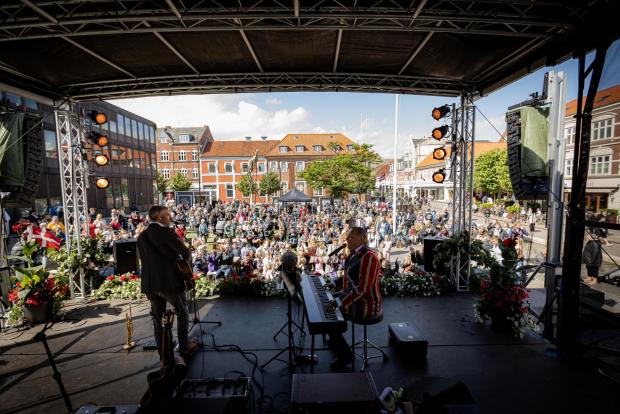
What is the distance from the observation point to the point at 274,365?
12.9ft

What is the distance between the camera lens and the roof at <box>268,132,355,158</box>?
48.3 metres

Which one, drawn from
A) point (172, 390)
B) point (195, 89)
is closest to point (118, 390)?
point (172, 390)

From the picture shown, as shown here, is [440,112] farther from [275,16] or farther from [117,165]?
[117,165]

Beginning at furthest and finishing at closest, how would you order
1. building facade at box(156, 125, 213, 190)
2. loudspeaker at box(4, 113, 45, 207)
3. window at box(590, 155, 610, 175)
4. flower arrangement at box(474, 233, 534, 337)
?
building facade at box(156, 125, 213, 190)
loudspeaker at box(4, 113, 45, 207)
flower arrangement at box(474, 233, 534, 337)
window at box(590, 155, 610, 175)

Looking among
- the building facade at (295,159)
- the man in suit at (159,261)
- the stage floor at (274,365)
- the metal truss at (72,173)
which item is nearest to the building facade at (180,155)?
the building facade at (295,159)

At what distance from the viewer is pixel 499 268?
4945 millimetres

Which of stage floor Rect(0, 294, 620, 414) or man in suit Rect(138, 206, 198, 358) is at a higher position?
man in suit Rect(138, 206, 198, 358)

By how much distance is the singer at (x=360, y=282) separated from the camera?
3301mm

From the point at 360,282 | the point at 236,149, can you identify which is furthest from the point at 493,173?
the point at 360,282

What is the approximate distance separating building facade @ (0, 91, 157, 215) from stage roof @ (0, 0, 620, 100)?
728 inches

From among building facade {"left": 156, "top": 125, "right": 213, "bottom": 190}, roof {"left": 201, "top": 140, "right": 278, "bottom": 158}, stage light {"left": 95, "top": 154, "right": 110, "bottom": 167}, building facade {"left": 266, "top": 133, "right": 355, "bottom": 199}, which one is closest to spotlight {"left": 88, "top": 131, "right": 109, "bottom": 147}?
stage light {"left": 95, "top": 154, "right": 110, "bottom": 167}

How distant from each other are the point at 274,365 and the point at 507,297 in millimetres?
3694

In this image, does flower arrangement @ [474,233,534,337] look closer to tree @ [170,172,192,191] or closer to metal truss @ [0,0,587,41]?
metal truss @ [0,0,587,41]

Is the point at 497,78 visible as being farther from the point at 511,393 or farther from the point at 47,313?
the point at 47,313
